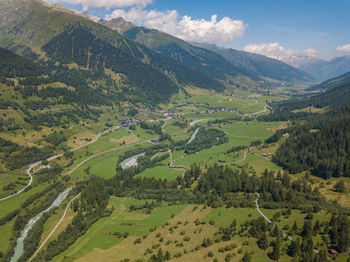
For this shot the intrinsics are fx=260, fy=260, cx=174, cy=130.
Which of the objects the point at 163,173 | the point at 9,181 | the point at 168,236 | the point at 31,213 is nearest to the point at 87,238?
the point at 168,236

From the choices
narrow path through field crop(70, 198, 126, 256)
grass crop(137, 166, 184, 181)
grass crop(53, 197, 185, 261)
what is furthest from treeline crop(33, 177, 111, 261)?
grass crop(137, 166, 184, 181)

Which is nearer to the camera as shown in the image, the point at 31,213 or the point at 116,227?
the point at 116,227

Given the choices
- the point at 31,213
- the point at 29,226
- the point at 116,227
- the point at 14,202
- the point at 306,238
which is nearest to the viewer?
the point at 306,238

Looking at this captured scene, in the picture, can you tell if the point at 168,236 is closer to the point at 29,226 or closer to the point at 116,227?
the point at 116,227

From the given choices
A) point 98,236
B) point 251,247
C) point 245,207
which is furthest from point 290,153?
point 98,236

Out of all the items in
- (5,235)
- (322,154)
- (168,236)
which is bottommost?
(5,235)

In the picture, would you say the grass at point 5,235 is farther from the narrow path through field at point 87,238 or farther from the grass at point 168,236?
the narrow path through field at point 87,238

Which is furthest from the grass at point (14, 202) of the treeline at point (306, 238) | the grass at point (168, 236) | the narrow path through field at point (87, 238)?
the treeline at point (306, 238)
